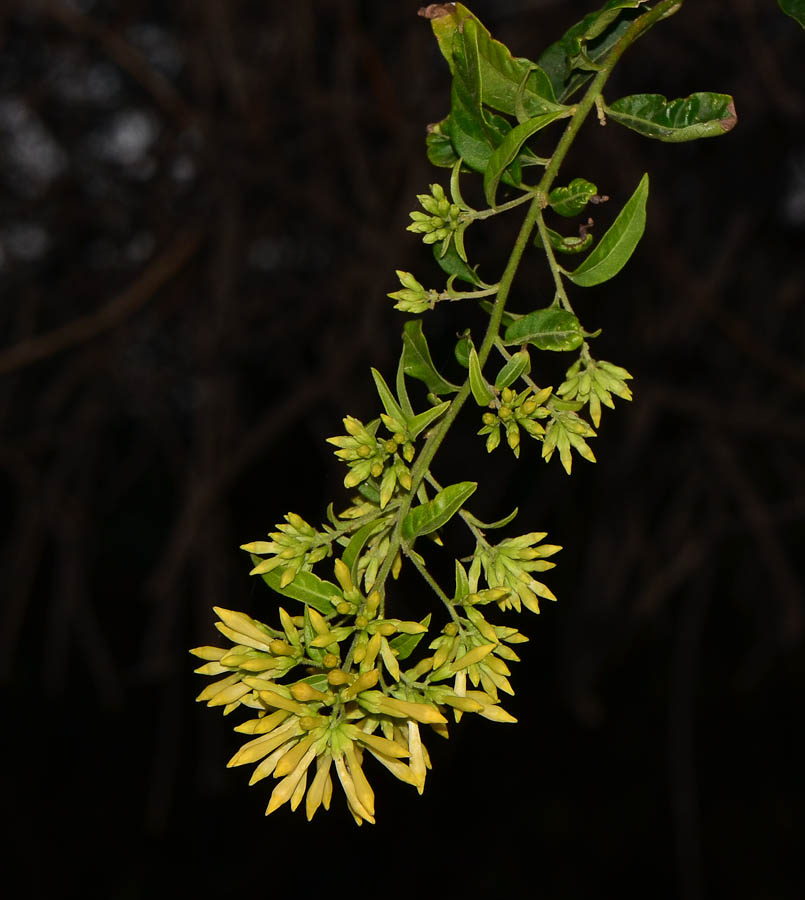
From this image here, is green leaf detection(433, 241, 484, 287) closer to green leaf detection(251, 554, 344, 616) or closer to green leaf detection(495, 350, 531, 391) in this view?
green leaf detection(495, 350, 531, 391)

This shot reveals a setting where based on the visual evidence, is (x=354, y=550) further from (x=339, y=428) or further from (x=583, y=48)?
(x=339, y=428)

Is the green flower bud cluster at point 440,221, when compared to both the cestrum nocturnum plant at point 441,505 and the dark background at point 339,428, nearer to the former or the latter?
the cestrum nocturnum plant at point 441,505

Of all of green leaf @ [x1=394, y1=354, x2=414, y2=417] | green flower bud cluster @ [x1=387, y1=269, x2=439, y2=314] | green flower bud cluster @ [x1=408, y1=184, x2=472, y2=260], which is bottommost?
green leaf @ [x1=394, y1=354, x2=414, y2=417]

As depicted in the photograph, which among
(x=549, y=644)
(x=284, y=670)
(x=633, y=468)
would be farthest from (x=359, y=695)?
(x=549, y=644)

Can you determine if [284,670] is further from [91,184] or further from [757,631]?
[757,631]

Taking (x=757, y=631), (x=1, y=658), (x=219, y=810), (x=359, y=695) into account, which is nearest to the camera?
(x=359, y=695)

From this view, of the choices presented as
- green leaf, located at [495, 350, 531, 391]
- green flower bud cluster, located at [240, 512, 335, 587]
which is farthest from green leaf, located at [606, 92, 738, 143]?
green flower bud cluster, located at [240, 512, 335, 587]

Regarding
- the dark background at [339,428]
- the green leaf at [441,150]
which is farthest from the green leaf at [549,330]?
the dark background at [339,428]

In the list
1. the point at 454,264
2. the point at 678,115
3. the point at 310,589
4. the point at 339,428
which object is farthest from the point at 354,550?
the point at 339,428
